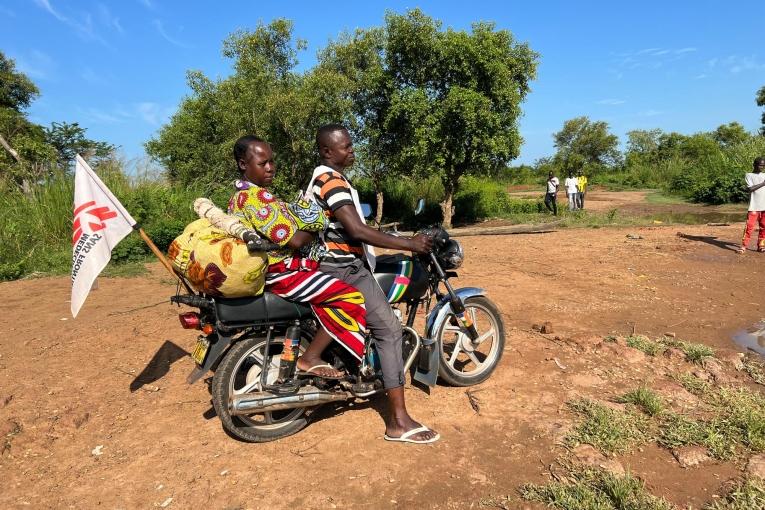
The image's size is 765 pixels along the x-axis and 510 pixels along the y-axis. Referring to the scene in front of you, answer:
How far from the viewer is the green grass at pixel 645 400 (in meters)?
3.14

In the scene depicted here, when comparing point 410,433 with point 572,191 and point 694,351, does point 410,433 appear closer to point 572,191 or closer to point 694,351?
point 694,351

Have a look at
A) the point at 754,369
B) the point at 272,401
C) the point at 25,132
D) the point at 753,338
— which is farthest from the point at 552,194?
the point at 25,132

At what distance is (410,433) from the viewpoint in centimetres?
291

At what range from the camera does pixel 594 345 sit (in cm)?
434

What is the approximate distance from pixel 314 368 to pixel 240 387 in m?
0.52

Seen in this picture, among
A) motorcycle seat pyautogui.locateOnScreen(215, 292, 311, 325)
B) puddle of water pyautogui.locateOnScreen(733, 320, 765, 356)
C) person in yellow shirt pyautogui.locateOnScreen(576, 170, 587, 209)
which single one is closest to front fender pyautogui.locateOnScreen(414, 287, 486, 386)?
motorcycle seat pyautogui.locateOnScreen(215, 292, 311, 325)

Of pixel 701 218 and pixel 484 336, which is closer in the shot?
pixel 484 336

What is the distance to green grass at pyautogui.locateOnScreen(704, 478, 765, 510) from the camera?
224 centimetres

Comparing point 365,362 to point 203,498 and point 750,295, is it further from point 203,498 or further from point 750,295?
point 750,295

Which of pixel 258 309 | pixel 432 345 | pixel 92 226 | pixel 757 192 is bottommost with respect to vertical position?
pixel 432 345

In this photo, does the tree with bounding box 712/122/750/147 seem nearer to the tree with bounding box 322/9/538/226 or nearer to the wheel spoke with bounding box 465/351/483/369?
the tree with bounding box 322/9/538/226

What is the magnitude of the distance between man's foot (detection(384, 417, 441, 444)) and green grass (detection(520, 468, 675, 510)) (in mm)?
623

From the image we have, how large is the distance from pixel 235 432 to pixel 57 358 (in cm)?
259

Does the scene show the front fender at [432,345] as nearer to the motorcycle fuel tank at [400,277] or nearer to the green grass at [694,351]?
the motorcycle fuel tank at [400,277]
